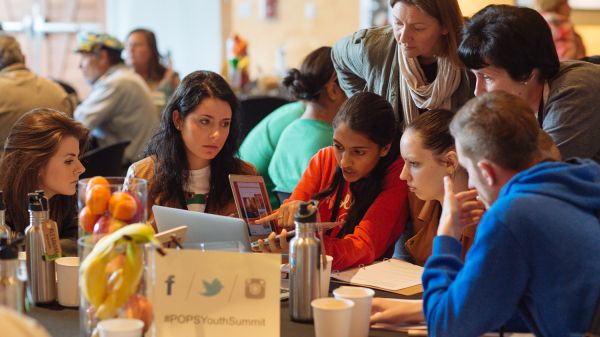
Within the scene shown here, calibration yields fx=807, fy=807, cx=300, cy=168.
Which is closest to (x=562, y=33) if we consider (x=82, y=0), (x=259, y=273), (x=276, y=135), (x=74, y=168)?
(x=276, y=135)

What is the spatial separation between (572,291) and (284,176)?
6.05 feet

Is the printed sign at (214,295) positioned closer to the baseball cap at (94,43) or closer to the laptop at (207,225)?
the laptop at (207,225)

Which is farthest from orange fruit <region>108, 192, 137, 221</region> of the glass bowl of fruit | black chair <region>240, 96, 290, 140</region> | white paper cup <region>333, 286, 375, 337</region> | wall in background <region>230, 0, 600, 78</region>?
wall in background <region>230, 0, 600, 78</region>

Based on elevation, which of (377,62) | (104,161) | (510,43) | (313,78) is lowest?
(104,161)

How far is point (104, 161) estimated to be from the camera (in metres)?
3.70

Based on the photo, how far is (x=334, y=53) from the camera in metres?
3.08

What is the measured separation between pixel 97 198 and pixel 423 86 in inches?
53.6

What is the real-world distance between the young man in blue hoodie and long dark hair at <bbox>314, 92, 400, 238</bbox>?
0.82 metres

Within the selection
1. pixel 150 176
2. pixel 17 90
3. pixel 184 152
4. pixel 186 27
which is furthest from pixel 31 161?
pixel 186 27

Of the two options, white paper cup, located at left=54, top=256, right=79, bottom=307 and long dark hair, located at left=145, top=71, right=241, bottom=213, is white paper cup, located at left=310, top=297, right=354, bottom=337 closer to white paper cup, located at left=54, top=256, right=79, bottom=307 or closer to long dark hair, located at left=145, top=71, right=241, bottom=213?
white paper cup, located at left=54, top=256, right=79, bottom=307

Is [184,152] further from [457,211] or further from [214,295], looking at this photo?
[457,211]

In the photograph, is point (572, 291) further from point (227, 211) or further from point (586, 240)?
point (227, 211)

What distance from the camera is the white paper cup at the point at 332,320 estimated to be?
1.52 metres

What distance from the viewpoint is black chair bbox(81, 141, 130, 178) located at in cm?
356
